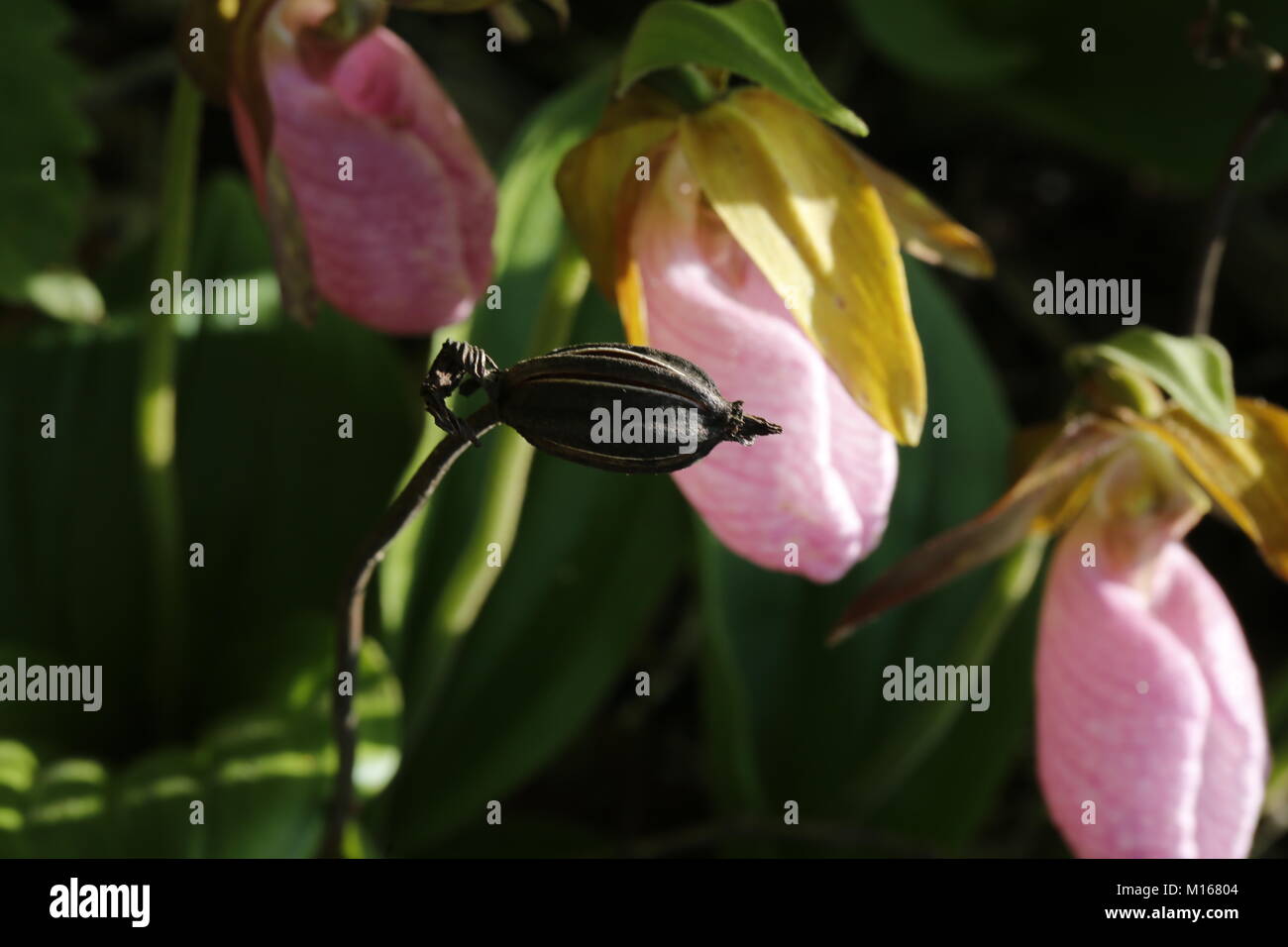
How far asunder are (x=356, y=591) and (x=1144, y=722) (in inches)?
22.8

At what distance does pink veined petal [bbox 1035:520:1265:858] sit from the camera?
0.96 meters

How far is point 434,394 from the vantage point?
58 centimetres

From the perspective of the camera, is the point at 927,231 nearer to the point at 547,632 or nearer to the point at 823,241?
the point at 823,241

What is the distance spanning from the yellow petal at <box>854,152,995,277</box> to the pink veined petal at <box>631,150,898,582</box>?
12 cm

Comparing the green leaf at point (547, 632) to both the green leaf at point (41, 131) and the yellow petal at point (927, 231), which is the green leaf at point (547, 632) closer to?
the yellow petal at point (927, 231)

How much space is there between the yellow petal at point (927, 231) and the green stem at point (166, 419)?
49cm

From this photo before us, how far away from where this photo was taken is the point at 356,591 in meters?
0.75

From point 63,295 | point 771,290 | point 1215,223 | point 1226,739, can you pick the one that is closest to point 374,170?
point 771,290

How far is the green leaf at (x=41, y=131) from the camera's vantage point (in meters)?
1.20

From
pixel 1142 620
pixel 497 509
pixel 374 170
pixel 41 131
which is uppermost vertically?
pixel 41 131

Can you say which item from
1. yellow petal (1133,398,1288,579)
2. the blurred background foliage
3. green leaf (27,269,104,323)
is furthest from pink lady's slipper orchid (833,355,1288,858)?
green leaf (27,269,104,323)

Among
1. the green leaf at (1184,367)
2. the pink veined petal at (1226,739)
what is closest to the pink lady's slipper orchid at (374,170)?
the green leaf at (1184,367)
